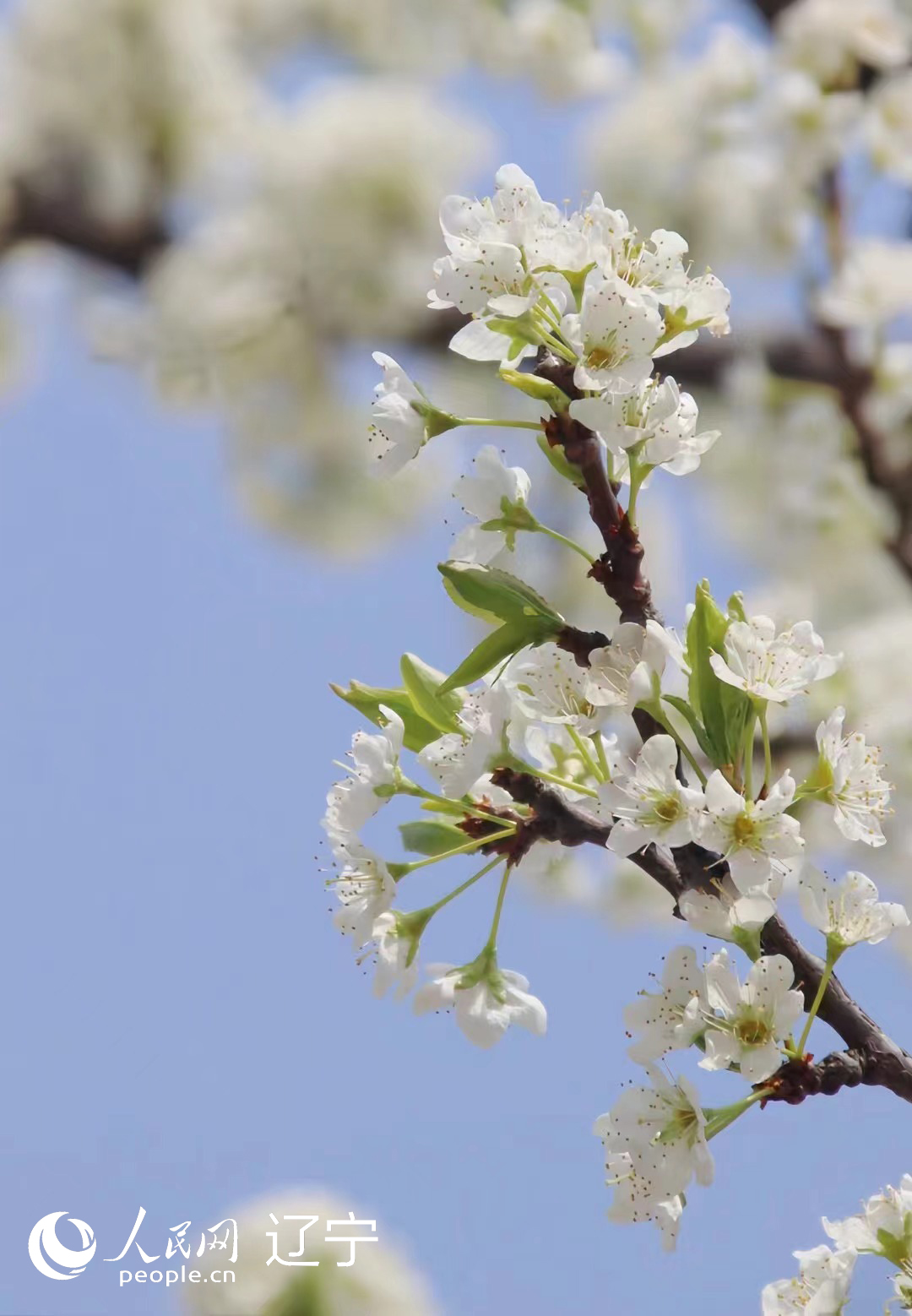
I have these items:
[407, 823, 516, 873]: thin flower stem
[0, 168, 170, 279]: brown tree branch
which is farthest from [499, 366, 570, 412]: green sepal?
[0, 168, 170, 279]: brown tree branch

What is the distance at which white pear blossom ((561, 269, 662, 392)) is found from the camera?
0.30 m

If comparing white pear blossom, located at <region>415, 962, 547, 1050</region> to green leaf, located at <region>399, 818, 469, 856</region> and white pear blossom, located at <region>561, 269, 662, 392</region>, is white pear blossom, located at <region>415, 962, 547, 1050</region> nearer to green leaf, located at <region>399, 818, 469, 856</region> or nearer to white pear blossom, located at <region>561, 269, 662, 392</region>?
green leaf, located at <region>399, 818, 469, 856</region>

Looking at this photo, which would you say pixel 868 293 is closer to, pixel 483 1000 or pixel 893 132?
pixel 893 132

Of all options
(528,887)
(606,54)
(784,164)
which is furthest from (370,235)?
(528,887)

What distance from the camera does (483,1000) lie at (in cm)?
33

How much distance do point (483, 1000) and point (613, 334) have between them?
6.3 inches

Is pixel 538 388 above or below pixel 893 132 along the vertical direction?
below

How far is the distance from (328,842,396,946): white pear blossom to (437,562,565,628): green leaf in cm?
7

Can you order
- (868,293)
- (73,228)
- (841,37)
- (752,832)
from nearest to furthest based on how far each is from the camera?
(752,832)
(868,293)
(841,37)
(73,228)

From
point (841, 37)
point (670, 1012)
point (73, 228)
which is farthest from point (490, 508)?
point (73, 228)

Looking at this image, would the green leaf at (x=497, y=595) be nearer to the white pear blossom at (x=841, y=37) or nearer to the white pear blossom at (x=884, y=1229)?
the white pear blossom at (x=884, y=1229)

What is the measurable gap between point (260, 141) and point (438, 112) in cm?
27

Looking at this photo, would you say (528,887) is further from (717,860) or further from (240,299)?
(717,860)

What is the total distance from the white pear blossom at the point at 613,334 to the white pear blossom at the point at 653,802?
0.08m
